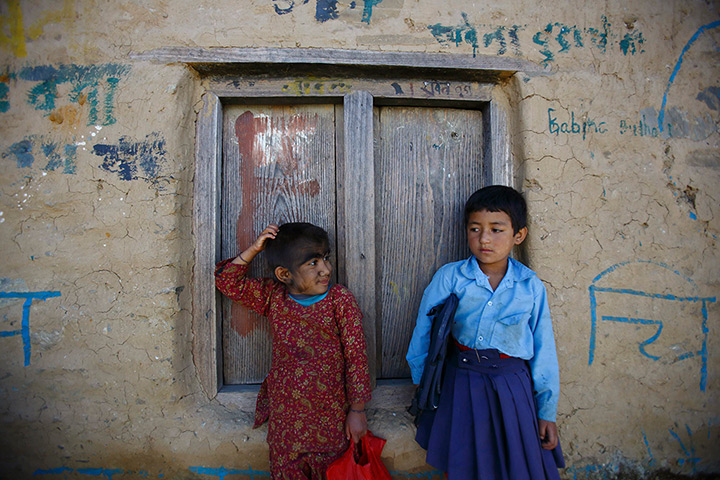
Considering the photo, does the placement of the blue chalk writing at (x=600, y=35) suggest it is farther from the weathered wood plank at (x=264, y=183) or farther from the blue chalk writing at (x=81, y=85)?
the blue chalk writing at (x=81, y=85)

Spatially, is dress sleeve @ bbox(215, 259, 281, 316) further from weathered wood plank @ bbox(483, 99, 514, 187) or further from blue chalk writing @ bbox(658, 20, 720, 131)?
blue chalk writing @ bbox(658, 20, 720, 131)

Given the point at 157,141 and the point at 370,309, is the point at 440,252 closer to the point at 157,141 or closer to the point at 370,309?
the point at 370,309

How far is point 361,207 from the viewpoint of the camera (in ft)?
6.57

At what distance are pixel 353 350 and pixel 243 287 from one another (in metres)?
0.61

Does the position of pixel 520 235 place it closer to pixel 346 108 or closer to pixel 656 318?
pixel 656 318

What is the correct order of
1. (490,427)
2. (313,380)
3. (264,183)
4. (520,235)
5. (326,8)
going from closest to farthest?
(490,427), (313,380), (520,235), (326,8), (264,183)

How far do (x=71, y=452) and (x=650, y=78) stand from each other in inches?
138

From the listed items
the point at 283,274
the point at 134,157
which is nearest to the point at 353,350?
the point at 283,274

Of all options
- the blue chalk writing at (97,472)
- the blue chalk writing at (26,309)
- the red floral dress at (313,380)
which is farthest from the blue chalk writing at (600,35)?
the blue chalk writing at (97,472)

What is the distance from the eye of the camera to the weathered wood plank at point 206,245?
196cm

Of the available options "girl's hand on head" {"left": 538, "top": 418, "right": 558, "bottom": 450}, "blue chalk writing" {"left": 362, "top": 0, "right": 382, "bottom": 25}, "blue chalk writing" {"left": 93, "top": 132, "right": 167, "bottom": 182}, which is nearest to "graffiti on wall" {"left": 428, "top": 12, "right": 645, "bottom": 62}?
"blue chalk writing" {"left": 362, "top": 0, "right": 382, "bottom": 25}

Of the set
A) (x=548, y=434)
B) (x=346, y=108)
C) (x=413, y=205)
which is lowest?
(x=548, y=434)

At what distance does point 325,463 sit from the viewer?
5.63ft

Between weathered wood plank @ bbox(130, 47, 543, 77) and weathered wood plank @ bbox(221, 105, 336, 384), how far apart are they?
27 cm
